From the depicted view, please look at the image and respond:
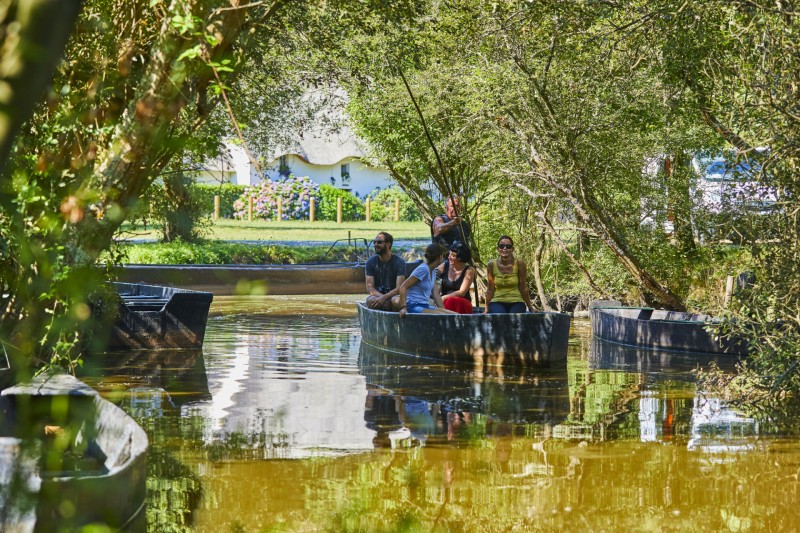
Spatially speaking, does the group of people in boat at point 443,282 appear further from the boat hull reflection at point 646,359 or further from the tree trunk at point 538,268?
the tree trunk at point 538,268

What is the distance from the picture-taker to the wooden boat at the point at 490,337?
517 inches

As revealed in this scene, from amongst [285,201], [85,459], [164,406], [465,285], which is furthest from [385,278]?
[285,201]

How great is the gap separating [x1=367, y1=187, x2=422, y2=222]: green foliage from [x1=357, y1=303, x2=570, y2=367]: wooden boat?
38786 millimetres

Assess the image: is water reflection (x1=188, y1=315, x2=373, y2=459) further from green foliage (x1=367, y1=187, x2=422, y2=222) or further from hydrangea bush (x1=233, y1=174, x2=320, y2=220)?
green foliage (x1=367, y1=187, x2=422, y2=222)

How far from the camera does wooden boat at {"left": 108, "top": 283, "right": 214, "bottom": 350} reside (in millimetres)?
15055

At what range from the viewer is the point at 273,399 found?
10.9m

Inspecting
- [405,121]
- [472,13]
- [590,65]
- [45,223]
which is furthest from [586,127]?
[45,223]

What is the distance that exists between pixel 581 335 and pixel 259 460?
1125 cm

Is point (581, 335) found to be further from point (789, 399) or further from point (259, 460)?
point (259, 460)

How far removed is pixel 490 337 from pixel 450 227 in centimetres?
321

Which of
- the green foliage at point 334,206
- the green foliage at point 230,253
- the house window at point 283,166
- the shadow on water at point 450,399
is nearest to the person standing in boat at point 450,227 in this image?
the shadow on water at point 450,399

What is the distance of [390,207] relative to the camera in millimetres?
54688

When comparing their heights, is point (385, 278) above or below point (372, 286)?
above

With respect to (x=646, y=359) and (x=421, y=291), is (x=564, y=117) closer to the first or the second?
(x=646, y=359)
